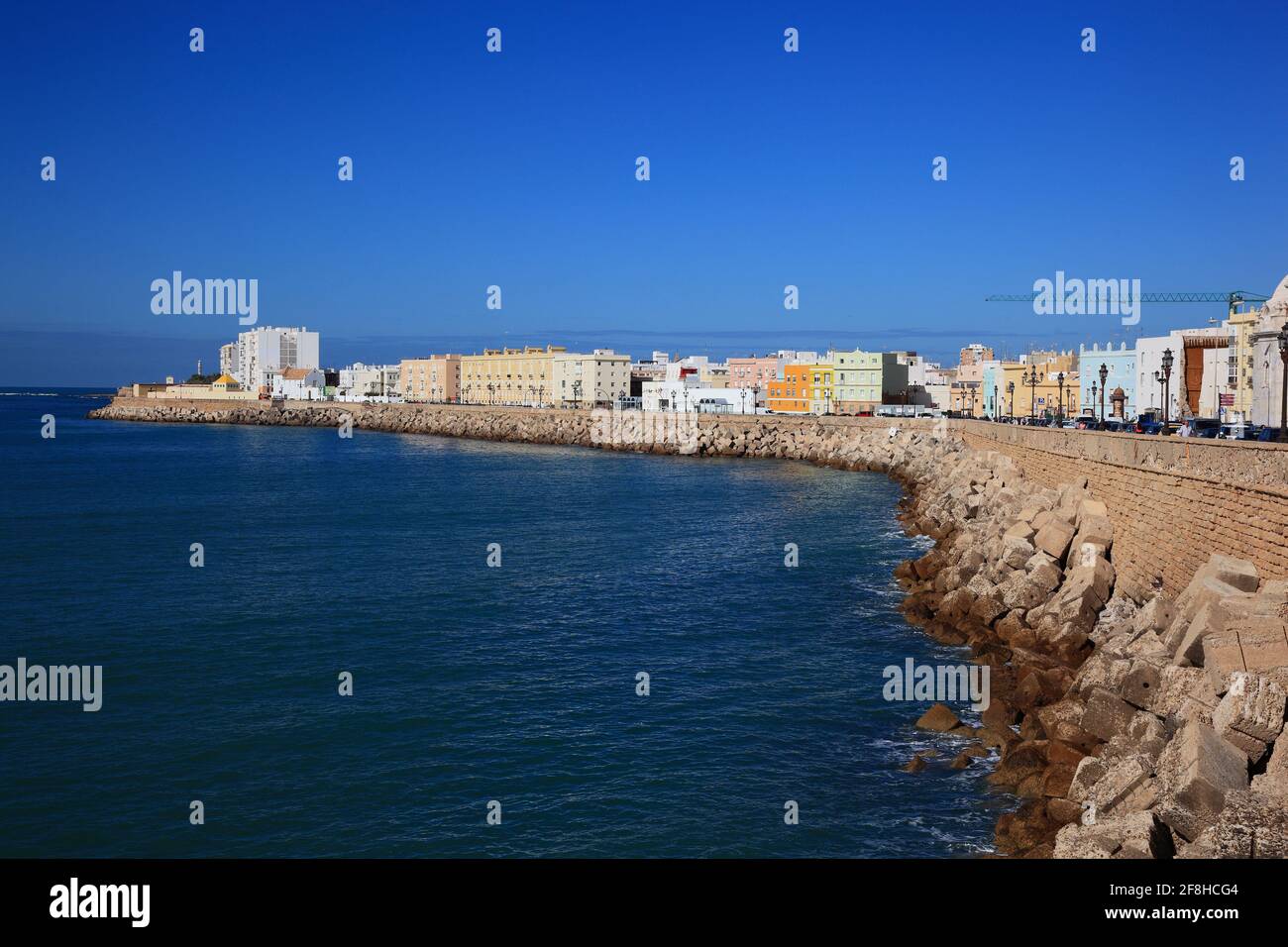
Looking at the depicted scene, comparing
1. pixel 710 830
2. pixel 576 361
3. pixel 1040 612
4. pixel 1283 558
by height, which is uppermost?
pixel 576 361

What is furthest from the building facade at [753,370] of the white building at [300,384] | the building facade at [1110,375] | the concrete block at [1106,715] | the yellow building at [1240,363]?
the concrete block at [1106,715]

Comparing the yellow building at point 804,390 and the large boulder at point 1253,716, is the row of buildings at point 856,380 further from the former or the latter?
the large boulder at point 1253,716

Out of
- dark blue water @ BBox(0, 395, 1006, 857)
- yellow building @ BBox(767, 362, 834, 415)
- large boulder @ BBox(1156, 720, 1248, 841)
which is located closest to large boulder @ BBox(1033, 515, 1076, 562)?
dark blue water @ BBox(0, 395, 1006, 857)

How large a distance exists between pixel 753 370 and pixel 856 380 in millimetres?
24124

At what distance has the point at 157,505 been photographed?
1652 inches

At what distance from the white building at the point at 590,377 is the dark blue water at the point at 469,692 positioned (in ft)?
268

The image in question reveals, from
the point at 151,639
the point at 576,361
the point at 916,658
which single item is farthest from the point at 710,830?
the point at 576,361

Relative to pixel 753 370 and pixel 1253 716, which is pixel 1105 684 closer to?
pixel 1253 716

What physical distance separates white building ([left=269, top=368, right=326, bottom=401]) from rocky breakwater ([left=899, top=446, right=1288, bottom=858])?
5608 inches

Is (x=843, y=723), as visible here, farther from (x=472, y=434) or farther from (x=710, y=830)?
(x=472, y=434)

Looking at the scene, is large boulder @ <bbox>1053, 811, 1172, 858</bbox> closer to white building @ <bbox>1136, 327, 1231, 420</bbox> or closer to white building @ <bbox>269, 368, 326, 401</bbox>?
white building @ <bbox>1136, 327, 1231, 420</bbox>

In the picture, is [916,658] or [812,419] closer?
[916,658]

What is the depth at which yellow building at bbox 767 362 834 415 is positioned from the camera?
93500mm

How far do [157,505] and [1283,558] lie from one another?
131 ft
